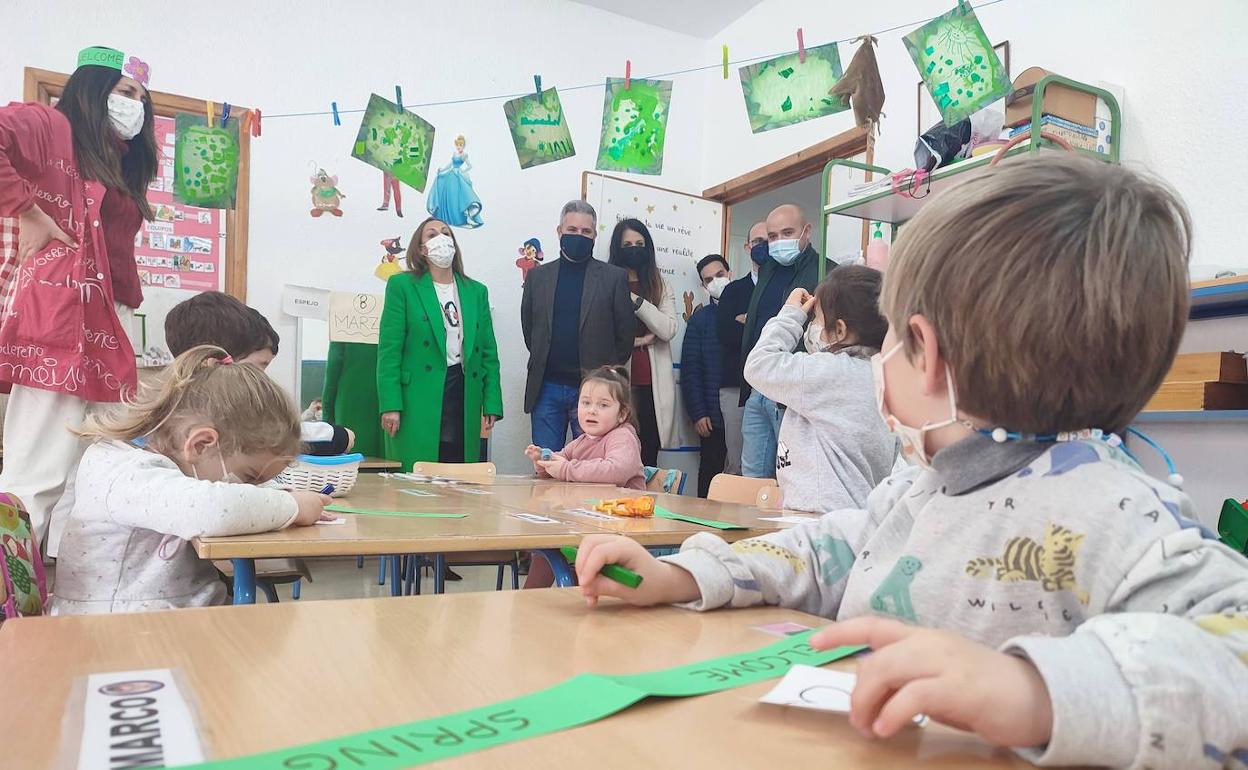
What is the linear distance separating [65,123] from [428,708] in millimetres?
2866

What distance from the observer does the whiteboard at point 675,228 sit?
5.02 metres

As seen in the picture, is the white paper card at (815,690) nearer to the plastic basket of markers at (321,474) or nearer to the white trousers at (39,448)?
the plastic basket of markers at (321,474)

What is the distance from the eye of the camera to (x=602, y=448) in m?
3.15

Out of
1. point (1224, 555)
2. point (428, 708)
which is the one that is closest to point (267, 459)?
point (428, 708)

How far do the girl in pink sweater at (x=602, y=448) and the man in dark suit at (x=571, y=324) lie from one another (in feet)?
3.05

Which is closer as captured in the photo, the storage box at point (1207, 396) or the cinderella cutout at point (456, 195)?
the storage box at point (1207, 396)

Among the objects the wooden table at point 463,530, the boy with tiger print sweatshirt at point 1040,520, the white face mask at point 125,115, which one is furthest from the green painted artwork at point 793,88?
the boy with tiger print sweatshirt at point 1040,520

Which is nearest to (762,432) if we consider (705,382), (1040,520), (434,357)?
(705,382)

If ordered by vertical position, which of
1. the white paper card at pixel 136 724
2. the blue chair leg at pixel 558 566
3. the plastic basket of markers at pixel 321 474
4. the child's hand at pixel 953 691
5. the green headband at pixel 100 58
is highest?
the green headband at pixel 100 58

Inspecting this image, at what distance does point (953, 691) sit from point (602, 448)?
2.72m

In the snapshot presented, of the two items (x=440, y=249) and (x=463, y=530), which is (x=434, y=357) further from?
(x=463, y=530)

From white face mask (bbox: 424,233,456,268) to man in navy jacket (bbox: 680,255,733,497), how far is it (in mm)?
1431

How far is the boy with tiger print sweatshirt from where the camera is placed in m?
0.44

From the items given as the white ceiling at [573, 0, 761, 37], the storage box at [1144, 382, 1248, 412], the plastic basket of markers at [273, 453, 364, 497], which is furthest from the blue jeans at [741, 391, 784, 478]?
the white ceiling at [573, 0, 761, 37]
